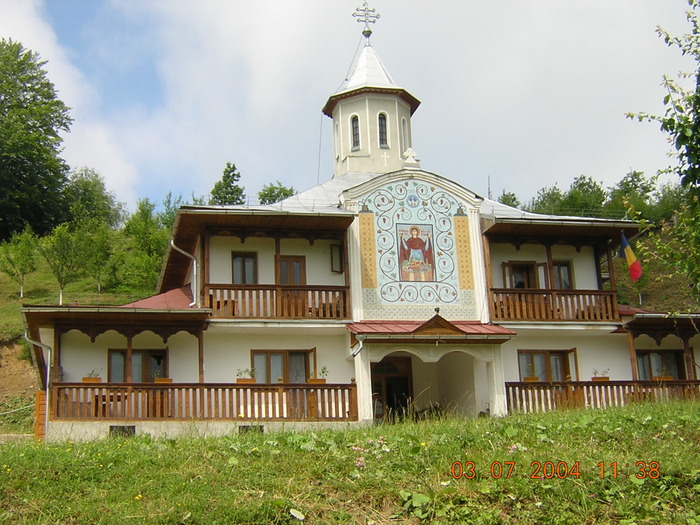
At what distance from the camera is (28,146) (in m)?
56.1

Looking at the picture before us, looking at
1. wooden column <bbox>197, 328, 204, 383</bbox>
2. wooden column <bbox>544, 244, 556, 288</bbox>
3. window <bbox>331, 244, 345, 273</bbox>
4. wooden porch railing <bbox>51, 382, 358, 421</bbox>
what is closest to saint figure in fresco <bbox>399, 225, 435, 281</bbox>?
window <bbox>331, 244, 345, 273</bbox>

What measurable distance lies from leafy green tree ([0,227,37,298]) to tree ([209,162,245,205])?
9.65 meters

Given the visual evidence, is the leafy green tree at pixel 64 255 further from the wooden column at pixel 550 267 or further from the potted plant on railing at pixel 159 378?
the wooden column at pixel 550 267

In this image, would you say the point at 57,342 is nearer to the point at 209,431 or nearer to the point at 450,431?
the point at 209,431

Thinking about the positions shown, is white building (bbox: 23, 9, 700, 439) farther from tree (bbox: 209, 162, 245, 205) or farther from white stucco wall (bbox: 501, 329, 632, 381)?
tree (bbox: 209, 162, 245, 205)

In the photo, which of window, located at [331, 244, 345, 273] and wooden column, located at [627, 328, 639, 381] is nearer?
window, located at [331, 244, 345, 273]

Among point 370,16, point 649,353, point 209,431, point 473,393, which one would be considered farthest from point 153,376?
point 370,16

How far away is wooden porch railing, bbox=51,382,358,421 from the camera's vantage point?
21.0 metres

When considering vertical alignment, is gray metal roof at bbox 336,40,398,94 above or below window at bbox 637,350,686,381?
above

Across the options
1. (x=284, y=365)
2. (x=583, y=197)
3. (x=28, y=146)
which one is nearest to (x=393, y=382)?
(x=284, y=365)

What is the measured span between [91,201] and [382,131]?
1606 inches

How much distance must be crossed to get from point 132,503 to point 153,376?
11.2 meters

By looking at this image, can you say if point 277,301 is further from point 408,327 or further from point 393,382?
point 393,382

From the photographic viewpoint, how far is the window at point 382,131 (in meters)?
29.9
